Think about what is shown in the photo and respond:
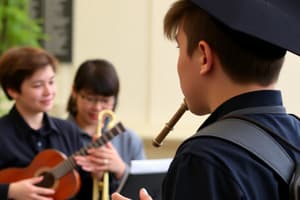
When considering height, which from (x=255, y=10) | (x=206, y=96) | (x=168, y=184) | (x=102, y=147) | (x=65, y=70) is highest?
(x=255, y=10)

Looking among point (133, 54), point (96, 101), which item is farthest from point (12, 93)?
point (133, 54)

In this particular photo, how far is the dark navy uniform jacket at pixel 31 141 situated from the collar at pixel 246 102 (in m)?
1.25

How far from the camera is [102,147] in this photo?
2.15 meters

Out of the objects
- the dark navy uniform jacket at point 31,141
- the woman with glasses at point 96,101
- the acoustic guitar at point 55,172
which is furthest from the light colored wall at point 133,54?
the acoustic guitar at point 55,172

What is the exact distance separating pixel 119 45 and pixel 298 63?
46.5 inches

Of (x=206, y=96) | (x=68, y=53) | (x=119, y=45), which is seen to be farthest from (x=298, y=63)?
(x=206, y=96)

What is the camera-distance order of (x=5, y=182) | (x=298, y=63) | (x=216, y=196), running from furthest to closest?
(x=298, y=63)
(x=5, y=182)
(x=216, y=196)

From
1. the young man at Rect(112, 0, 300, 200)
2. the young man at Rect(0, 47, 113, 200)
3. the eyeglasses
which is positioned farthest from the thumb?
the young man at Rect(112, 0, 300, 200)

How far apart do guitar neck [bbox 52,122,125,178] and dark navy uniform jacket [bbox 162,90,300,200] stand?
1.23 meters

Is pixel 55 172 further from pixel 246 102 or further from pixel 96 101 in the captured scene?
pixel 246 102

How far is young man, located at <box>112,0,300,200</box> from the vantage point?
0.81 metres

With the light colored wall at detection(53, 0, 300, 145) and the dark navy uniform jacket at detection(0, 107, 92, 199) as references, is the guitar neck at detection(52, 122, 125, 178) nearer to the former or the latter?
the dark navy uniform jacket at detection(0, 107, 92, 199)

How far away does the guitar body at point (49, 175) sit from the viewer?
205cm

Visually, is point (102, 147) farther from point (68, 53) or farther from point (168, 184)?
point (68, 53)
